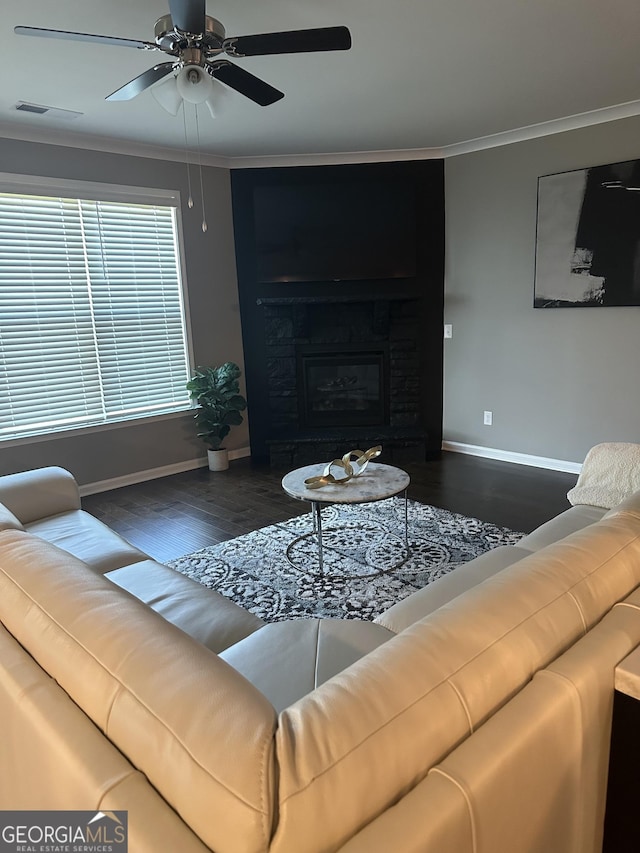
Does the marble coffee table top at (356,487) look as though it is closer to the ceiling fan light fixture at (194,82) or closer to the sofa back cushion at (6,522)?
the sofa back cushion at (6,522)

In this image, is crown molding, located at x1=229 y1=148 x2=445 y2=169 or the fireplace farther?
the fireplace

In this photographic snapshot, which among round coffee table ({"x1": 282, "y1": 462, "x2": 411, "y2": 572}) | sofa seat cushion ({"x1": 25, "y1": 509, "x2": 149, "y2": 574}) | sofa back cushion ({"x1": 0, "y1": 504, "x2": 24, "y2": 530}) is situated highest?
sofa back cushion ({"x1": 0, "y1": 504, "x2": 24, "y2": 530})

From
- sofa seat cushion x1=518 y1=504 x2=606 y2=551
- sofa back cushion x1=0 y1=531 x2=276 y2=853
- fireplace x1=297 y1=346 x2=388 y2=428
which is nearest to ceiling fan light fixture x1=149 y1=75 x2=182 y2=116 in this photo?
sofa back cushion x1=0 y1=531 x2=276 y2=853

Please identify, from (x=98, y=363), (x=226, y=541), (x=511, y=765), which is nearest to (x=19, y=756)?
(x=511, y=765)

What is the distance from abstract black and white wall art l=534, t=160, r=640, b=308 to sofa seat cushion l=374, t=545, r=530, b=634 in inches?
111

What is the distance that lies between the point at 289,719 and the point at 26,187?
433 centimetres

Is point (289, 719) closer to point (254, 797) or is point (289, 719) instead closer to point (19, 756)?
point (254, 797)

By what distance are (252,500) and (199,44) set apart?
114 inches

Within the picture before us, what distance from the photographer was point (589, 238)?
4230 mm

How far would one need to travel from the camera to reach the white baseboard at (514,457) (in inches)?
184

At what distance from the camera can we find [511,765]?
33.5 inches

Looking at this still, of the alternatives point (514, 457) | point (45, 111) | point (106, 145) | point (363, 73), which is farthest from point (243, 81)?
point (514, 457)

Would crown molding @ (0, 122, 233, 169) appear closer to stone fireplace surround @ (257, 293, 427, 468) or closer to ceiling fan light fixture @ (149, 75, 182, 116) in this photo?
stone fireplace surround @ (257, 293, 427, 468)

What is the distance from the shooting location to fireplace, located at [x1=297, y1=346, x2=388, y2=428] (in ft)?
17.5
